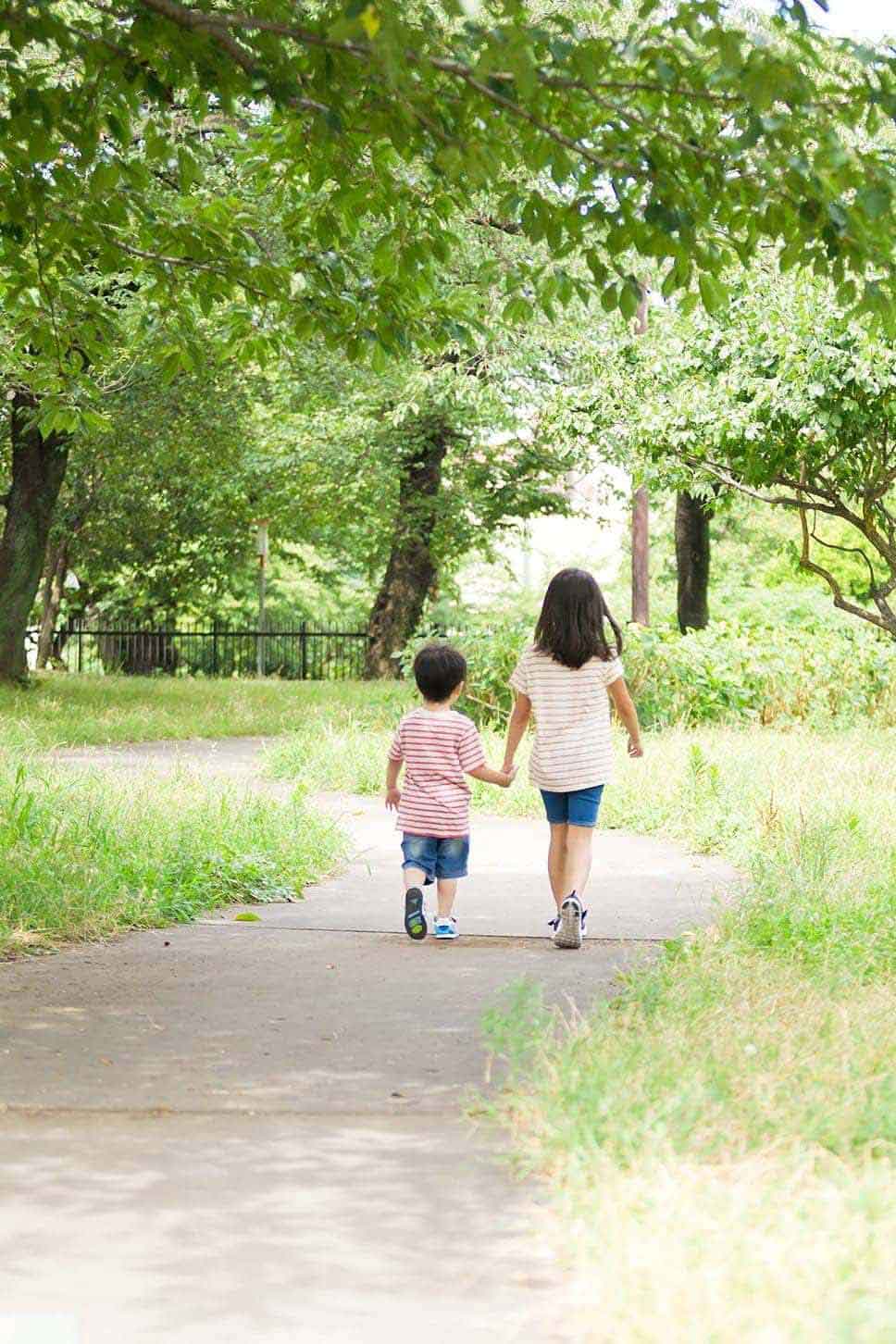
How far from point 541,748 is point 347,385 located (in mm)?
17793

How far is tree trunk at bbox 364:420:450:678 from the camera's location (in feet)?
97.5

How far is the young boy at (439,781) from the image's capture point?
7438mm

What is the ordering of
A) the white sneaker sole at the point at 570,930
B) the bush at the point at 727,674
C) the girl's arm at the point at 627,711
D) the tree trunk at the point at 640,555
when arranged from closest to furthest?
the white sneaker sole at the point at 570,930, the girl's arm at the point at 627,711, the bush at the point at 727,674, the tree trunk at the point at 640,555

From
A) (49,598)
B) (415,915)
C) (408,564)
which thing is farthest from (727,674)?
(49,598)

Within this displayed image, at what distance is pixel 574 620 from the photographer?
24.2ft

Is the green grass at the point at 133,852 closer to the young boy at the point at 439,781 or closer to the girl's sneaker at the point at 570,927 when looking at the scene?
the young boy at the point at 439,781

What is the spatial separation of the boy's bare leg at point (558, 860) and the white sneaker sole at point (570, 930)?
320 mm

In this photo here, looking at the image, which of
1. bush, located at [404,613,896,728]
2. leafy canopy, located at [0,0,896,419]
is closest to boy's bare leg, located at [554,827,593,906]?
leafy canopy, located at [0,0,896,419]

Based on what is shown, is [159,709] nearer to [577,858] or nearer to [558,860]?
[558,860]

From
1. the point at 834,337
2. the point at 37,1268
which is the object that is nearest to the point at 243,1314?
the point at 37,1268

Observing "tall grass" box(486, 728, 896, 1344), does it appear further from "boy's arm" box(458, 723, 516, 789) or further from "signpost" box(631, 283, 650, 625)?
"signpost" box(631, 283, 650, 625)

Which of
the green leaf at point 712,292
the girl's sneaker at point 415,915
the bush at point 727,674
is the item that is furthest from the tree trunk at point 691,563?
the green leaf at point 712,292

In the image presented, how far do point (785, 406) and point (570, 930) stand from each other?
6816mm

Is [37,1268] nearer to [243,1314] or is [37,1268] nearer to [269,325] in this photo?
[243,1314]
